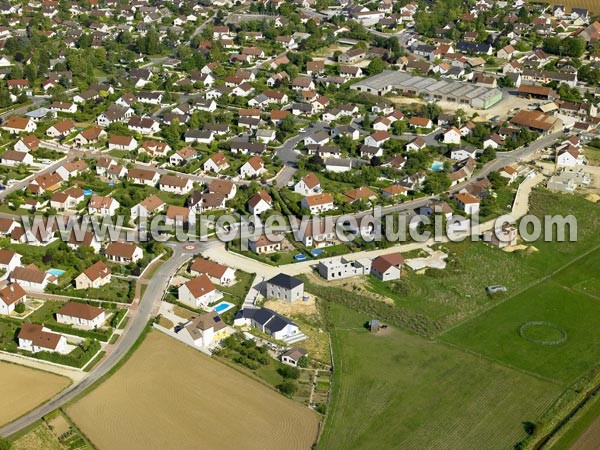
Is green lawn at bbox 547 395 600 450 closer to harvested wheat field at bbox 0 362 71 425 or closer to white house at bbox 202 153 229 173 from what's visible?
harvested wheat field at bbox 0 362 71 425

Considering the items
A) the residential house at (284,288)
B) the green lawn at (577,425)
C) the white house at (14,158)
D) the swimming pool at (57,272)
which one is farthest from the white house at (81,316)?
the white house at (14,158)

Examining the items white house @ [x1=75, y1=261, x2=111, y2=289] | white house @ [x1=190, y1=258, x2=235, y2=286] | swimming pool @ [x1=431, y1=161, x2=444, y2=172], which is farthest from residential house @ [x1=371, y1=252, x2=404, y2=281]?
swimming pool @ [x1=431, y1=161, x2=444, y2=172]

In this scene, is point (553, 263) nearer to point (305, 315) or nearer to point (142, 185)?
point (305, 315)

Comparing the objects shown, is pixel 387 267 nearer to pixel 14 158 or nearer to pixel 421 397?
pixel 421 397

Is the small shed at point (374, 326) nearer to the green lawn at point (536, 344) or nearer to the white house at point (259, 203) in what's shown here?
the green lawn at point (536, 344)

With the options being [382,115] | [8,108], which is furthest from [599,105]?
[8,108]
